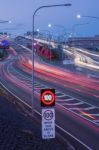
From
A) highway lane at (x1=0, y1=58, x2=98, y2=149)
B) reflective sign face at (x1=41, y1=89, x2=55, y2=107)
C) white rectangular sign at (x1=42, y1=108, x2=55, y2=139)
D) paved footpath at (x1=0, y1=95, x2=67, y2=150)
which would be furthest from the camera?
highway lane at (x1=0, y1=58, x2=98, y2=149)

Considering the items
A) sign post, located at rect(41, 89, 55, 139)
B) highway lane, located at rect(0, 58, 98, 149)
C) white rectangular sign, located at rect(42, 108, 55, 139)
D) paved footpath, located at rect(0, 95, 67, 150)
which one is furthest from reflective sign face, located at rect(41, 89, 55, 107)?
highway lane, located at rect(0, 58, 98, 149)

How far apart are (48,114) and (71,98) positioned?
3451cm

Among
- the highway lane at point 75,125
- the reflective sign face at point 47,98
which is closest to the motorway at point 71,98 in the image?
the highway lane at point 75,125

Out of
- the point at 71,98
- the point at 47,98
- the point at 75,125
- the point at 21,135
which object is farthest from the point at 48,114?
the point at 71,98

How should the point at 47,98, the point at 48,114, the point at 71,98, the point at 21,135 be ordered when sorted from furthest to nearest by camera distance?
the point at 71,98, the point at 21,135, the point at 47,98, the point at 48,114

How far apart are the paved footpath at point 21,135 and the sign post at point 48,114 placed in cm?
368

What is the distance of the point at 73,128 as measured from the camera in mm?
40469

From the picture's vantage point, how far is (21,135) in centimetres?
3284

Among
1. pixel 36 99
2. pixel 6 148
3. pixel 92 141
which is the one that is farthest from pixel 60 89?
pixel 6 148

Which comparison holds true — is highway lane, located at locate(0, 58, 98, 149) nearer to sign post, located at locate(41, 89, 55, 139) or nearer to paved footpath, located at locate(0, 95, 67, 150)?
paved footpath, located at locate(0, 95, 67, 150)

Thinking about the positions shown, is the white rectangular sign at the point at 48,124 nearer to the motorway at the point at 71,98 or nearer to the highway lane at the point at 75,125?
the motorway at the point at 71,98

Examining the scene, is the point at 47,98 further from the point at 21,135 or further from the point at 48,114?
the point at 21,135

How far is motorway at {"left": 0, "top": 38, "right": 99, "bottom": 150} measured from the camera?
39.0 m

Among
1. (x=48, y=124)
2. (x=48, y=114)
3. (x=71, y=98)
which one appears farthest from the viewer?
(x=71, y=98)
